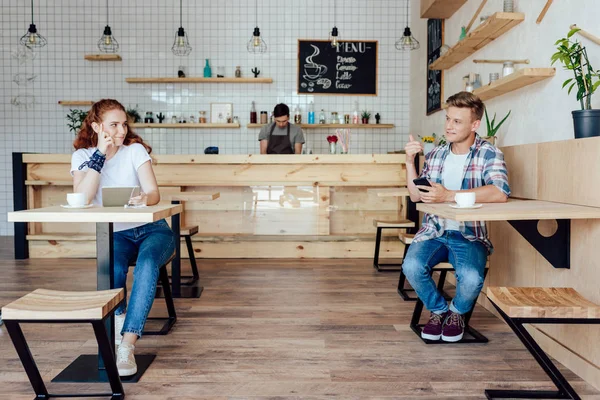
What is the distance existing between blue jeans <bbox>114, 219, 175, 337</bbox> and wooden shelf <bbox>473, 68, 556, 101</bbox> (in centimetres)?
195

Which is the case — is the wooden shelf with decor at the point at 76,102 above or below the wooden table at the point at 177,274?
above

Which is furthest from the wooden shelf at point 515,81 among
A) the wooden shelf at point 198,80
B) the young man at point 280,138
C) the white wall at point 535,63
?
the wooden shelf at point 198,80

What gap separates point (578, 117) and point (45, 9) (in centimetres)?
579

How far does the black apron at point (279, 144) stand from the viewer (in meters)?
5.17

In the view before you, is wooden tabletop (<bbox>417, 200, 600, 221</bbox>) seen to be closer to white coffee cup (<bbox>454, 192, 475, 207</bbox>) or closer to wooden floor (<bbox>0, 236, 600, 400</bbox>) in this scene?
white coffee cup (<bbox>454, 192, 475, 207</bbox>)

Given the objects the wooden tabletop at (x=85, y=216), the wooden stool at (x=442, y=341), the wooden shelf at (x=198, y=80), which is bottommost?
the wooden stool at (x=442, y=341)

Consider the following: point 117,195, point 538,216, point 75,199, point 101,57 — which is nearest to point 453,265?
point 538,216

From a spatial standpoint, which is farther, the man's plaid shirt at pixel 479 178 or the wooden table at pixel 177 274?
the wooden table at pixel 177 274

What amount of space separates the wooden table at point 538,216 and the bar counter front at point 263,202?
2242mm

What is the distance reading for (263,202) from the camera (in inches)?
175

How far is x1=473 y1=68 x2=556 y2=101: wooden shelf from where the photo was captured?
8.73 feet

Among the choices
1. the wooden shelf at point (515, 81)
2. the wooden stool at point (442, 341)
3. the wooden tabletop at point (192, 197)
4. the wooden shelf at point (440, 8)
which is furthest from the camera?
the wooden shelf at point (440, 8)

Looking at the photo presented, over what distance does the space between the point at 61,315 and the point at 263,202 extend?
2947 mm

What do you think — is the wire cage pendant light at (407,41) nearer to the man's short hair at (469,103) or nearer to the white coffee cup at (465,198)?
the man's short hair at (469,103)
